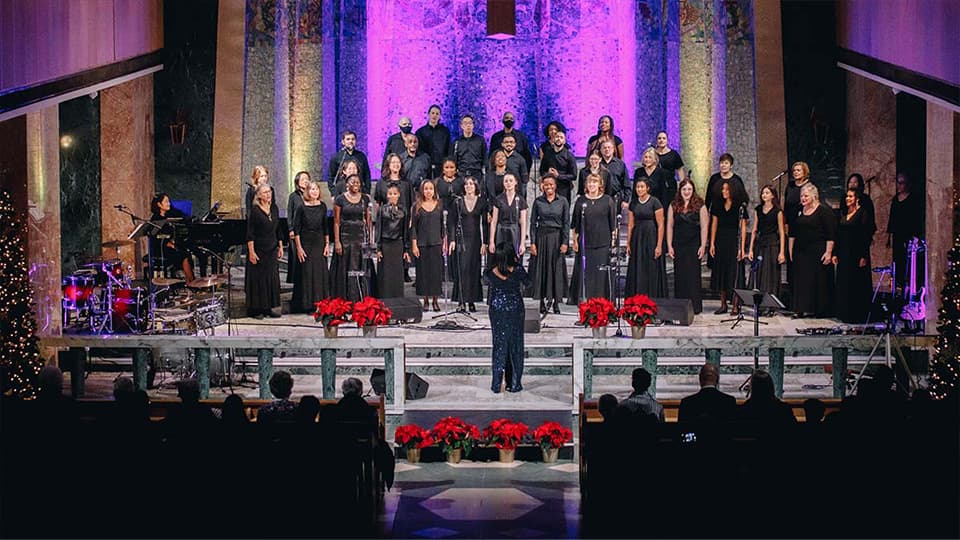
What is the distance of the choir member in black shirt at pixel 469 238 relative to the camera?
12.1m

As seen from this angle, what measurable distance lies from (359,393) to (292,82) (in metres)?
8.82

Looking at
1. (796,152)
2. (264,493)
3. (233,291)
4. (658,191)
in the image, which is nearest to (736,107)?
(796,152)

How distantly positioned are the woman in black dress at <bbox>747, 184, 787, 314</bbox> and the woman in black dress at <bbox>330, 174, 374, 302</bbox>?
12.4ft

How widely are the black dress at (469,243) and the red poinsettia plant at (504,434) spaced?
336cm

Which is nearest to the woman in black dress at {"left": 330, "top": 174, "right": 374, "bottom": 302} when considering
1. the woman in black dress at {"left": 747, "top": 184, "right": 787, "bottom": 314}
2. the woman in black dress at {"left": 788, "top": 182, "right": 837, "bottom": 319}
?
the woman in black dress at {"left": 747, "top": 184, "right": 787, "bottom": 314}

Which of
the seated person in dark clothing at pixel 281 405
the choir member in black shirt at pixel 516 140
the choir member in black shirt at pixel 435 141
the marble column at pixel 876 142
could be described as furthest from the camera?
the marble column at pixel 876 142

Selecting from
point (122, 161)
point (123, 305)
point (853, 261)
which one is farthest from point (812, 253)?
point (122, 161)

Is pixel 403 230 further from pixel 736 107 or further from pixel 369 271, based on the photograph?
pixel 736 107

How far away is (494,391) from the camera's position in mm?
9977

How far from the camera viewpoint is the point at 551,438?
904 centimetres

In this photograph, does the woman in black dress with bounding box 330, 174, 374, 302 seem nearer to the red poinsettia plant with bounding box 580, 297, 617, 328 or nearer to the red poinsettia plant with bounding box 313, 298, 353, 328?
the red poinsettia plant with bounding box 313, 298, 353, 328

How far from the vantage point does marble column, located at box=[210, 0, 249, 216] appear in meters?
15.9

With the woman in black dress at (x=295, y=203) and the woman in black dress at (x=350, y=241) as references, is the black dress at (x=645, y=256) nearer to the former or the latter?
the woman in black dress at (x=350, y=241)

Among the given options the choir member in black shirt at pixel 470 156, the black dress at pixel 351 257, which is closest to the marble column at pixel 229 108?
the choir member in black shirt at pixel 470 156
